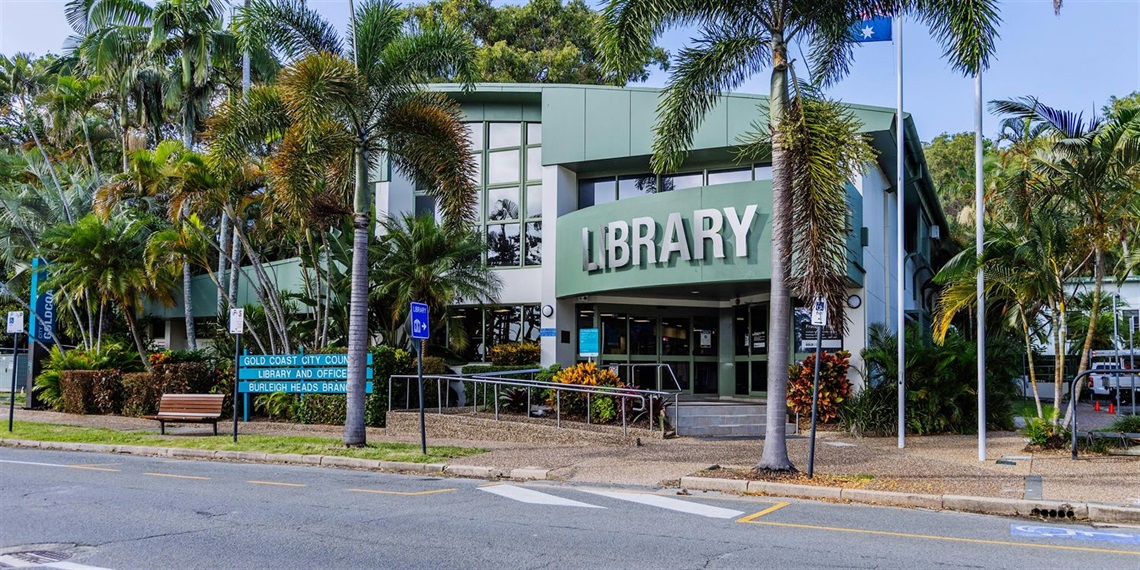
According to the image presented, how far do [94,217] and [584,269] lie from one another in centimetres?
1381

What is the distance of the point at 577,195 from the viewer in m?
23.8

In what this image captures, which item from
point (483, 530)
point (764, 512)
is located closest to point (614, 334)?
point (764, 512)

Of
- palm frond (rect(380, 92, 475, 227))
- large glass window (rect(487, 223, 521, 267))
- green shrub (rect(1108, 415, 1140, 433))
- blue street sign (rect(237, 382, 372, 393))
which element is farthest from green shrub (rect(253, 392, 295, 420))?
green shrub (rect(1108, 415, 1140, 433))

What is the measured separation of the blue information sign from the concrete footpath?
5.92m

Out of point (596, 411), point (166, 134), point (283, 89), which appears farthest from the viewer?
point (166, 134)

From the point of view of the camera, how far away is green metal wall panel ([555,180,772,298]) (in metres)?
18.6

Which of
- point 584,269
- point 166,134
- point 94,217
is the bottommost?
point 584,269

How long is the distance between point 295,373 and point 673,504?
1311cm

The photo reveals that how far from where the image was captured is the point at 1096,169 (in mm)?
14562

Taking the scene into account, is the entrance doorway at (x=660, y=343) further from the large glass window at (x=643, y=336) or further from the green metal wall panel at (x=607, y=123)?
the green metal wall panel at (x=607, y=123)

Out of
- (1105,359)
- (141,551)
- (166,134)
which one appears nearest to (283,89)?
(141,551)

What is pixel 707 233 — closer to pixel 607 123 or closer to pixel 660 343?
pixel 607 123

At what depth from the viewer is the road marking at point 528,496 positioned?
10477 mm

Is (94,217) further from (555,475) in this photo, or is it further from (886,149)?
(886,149)
